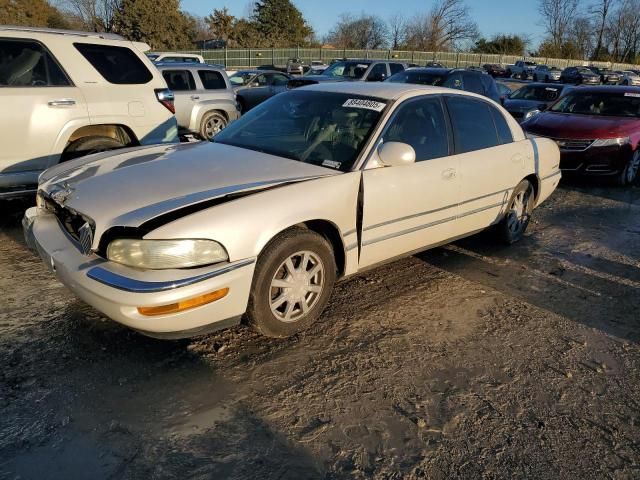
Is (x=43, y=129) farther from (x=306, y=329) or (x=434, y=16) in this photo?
(x=434, y=16)

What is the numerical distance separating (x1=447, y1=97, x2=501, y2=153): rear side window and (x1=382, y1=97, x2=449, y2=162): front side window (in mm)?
157

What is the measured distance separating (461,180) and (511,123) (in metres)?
1.30

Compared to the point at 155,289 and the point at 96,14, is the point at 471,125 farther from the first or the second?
the point at 96,14

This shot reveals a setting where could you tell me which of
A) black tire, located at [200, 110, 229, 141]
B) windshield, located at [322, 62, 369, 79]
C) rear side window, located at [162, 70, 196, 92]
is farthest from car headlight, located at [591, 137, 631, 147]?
windshield, located at [322, 62, 369, 79]

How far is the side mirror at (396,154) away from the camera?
3.66 metres

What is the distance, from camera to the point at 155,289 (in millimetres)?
2697

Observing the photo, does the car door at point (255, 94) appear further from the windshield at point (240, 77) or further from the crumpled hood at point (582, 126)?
the crumpled hood at point (582, 126)

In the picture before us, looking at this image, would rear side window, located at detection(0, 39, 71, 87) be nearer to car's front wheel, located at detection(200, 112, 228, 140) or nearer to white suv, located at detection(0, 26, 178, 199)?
white suv, located at detection(0, 26, 178, 199)

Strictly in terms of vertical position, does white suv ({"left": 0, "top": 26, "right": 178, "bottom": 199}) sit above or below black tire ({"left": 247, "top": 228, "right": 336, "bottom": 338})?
above

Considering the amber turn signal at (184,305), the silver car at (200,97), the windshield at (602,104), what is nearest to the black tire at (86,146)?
the amber turn signal at (184,305)

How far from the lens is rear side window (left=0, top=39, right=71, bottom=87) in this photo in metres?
5.22

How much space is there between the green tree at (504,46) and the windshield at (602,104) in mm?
73118

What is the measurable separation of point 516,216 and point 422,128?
183 cm

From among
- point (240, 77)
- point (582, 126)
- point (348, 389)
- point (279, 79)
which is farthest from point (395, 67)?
point (348, 389)
